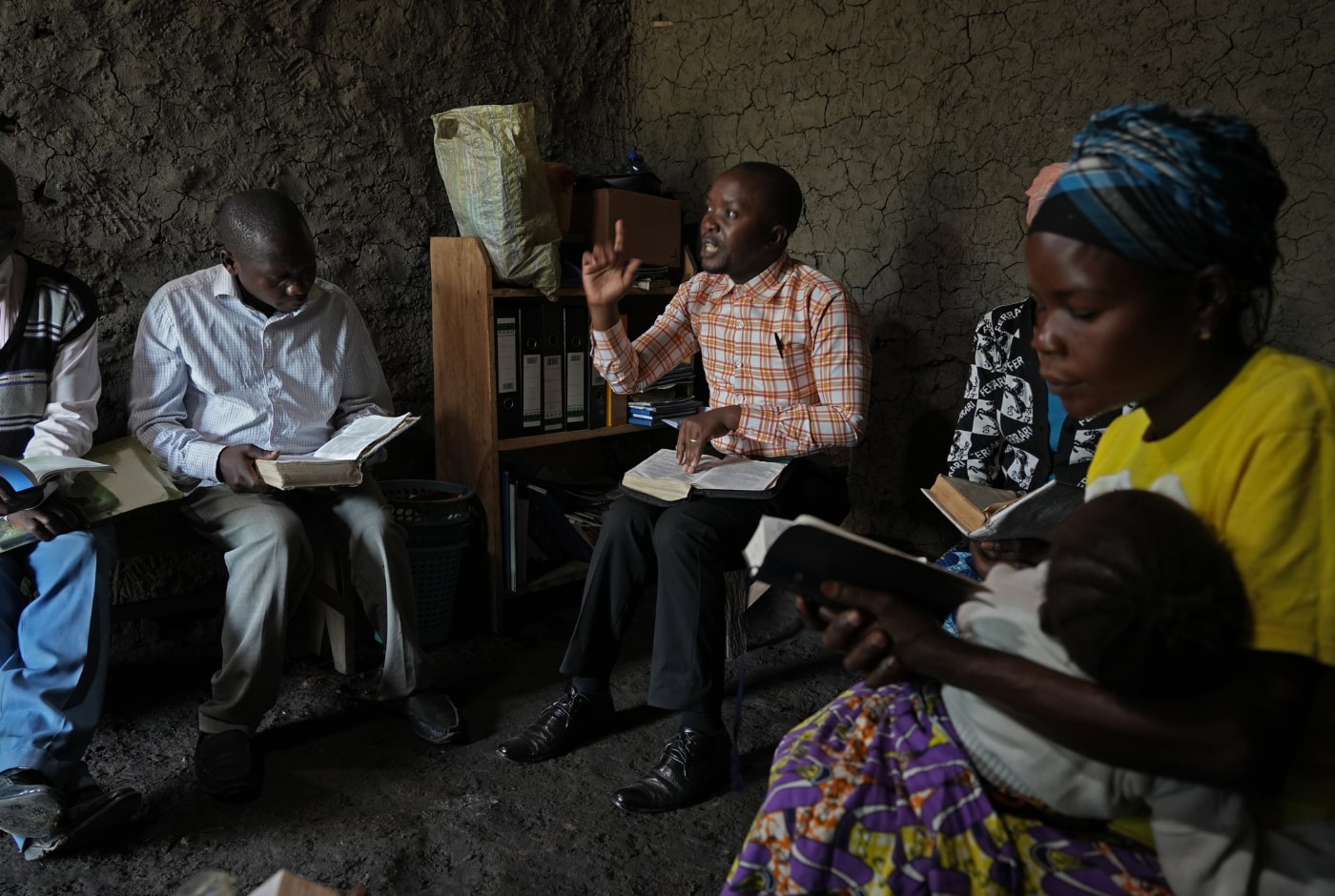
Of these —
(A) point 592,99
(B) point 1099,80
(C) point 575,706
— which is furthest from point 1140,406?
(A) point 592,99

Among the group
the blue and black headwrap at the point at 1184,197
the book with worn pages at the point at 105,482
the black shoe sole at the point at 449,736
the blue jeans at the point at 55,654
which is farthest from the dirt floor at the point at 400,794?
the blue and black headwrap at the point at 1184,197

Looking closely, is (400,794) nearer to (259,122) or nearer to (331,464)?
(331,464)

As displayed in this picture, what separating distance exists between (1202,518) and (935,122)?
251 centimetres

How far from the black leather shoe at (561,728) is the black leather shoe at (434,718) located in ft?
0.42

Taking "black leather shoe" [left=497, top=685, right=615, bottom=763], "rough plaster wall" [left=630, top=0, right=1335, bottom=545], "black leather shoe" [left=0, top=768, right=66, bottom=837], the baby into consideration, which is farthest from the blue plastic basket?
the baby

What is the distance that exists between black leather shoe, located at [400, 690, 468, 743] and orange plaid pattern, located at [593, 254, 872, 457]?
1024 millimetres

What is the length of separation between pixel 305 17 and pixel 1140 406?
2975mm

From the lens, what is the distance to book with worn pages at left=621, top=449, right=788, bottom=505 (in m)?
2.36

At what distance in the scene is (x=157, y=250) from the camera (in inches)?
113

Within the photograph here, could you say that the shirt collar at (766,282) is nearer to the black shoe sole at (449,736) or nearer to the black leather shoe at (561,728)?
the black leather shoe at (561,728)

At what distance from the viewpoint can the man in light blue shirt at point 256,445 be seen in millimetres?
2301

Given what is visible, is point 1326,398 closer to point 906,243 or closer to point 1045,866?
point 1045,866

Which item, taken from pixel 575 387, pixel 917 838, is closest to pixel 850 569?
pixel 917 838

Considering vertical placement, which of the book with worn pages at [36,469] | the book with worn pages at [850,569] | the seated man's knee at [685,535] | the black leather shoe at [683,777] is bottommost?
the black leather shoe at [683,777]
